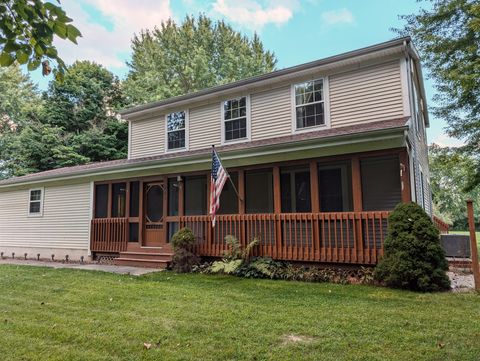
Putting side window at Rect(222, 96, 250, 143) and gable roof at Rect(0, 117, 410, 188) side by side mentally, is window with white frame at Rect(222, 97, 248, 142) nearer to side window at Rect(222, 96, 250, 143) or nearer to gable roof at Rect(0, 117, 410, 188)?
side window at Rect(222, 96, 250, 143)

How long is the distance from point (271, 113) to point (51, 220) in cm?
905

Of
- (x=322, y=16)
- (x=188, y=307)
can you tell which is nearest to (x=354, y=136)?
(x=188, y=307)

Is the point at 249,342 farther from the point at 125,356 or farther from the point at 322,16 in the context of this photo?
the point at 322,16

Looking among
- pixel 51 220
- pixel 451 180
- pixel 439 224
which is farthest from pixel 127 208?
pixel 451 180

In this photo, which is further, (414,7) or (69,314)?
(414,7)

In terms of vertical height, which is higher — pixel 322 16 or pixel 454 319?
pixel 322 16

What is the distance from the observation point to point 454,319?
411 cm

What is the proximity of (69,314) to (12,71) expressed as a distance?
28344 mm

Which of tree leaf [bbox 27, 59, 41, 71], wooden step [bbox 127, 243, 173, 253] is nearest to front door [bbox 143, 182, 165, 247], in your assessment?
wooden step [bbox 127, 243, 173, 253]

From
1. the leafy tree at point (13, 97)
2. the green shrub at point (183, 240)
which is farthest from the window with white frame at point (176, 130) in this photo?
the leafy tree at point (13, 97)

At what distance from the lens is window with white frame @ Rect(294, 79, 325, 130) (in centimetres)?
927

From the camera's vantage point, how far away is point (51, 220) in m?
12.7

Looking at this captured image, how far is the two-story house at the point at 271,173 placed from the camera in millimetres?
7289

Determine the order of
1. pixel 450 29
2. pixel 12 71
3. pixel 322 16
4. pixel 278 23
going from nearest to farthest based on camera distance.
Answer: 1. pixel 450 29
2. pixel 322 16
3. pixel 278 23
4. pixel 12 71
